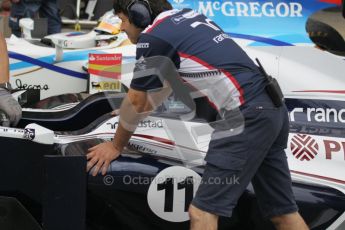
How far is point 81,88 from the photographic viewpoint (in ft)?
17.7

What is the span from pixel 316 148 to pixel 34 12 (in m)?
5.67

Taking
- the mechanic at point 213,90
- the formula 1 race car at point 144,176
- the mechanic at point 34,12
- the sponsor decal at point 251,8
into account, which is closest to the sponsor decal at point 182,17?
the mechanic at point 213,90

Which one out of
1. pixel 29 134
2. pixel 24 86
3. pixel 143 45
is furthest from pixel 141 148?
pixel 24 86

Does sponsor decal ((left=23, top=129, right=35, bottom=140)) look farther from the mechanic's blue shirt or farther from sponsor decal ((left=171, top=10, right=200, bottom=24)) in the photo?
sponsor decal ((left=171, top=10, right=200, bottom=24))

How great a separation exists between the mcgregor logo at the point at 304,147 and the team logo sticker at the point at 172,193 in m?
0.51

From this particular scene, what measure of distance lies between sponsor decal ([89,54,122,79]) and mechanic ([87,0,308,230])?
7.31 feet

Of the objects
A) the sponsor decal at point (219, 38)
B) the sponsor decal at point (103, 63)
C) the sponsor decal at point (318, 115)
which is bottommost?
the sponsor decal at point (103, 63)

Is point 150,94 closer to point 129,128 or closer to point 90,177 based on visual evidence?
point 129,128

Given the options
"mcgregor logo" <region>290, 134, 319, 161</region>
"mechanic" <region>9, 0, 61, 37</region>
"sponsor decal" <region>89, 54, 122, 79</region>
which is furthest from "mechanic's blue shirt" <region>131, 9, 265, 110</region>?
"mechanic" <region>9, 0, 61, 37</region>

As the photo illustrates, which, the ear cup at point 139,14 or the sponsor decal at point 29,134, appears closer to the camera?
the ear cup at point 139,14

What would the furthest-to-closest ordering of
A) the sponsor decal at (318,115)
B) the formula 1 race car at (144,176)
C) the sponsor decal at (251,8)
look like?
the sponsor decal at (251,8)
the sponsor decal at (318,115)
the formula 1 race car at (144,176)

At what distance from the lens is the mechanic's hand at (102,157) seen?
255cm

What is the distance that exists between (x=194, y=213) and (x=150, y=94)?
48 centimetres

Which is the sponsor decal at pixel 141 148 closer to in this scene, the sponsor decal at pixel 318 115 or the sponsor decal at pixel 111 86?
the sponsor decal at pixel 318 115
